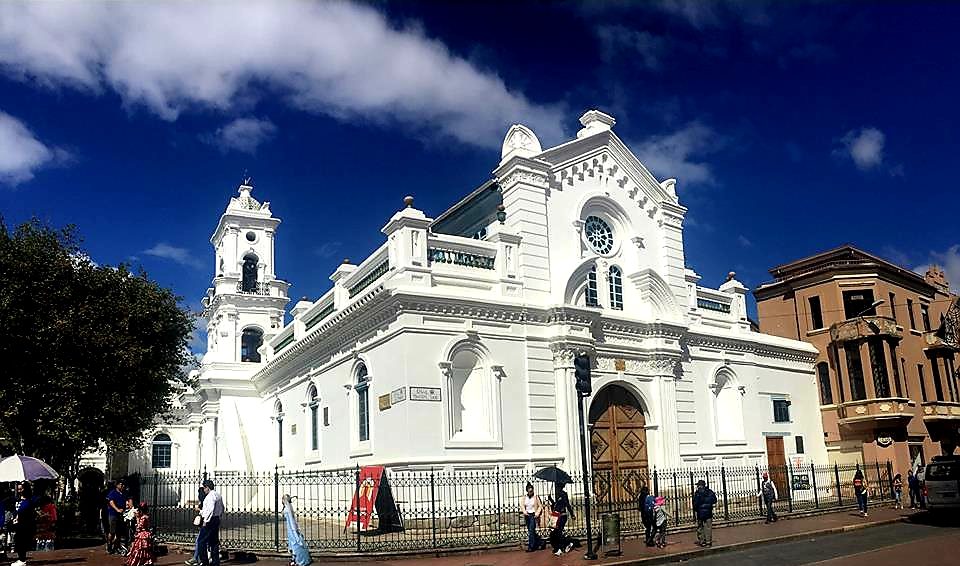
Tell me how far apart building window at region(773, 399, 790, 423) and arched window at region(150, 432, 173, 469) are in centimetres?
3070

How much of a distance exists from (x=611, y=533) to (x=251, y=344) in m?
23.6

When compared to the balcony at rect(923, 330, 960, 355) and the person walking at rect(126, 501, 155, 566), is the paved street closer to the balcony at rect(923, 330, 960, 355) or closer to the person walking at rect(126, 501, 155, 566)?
the person walking at rect(126, 501, 155, 566)

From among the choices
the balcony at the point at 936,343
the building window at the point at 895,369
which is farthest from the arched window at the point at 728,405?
the balcony at the point at 936,343

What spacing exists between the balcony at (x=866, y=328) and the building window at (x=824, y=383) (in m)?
1.44

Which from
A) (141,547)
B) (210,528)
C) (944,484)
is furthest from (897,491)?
(141,547)

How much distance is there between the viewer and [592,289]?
2623 centimetres

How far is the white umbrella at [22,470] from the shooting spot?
1798 cm

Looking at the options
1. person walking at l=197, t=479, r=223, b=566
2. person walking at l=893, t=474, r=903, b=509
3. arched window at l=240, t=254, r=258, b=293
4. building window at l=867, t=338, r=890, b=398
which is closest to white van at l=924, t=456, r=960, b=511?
person walking at l=893, t=474, r=903, b=509

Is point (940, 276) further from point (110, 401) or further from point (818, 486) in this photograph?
point (110, 401)

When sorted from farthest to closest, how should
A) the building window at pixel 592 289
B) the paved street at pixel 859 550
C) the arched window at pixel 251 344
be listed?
the arched window at pixel 251 344 → the building window at pixel 592 289 → the paved street at pixel 859 550

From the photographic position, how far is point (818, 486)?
30922mm

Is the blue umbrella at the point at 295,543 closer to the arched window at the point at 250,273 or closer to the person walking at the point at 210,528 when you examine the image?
the person walking at the point at 210,528

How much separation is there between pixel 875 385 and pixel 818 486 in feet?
15.6

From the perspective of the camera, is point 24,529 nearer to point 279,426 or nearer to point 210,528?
point 210,528
